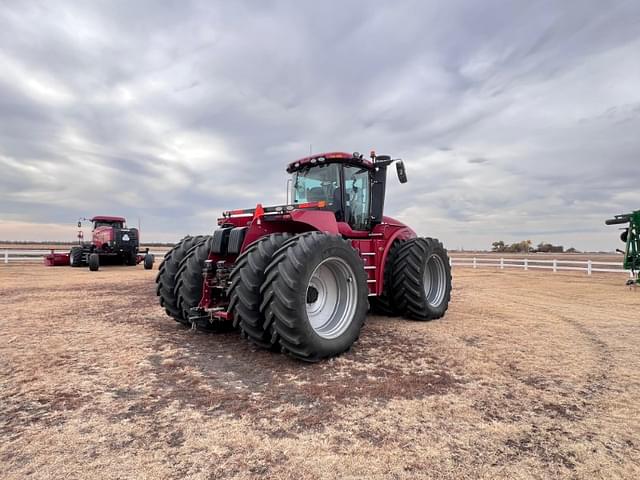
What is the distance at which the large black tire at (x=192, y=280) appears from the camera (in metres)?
4.89

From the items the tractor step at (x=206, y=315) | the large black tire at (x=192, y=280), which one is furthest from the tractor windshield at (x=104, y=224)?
the tractor step at (x=206, y=315)

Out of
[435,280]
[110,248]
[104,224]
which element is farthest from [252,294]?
[104,224]

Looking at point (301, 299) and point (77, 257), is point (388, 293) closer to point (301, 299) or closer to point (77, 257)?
point (301, 299)

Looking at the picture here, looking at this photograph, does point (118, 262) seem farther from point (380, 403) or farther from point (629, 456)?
point (629, 456)

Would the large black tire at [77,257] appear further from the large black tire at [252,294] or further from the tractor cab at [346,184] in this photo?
the large black tire at [252,294]

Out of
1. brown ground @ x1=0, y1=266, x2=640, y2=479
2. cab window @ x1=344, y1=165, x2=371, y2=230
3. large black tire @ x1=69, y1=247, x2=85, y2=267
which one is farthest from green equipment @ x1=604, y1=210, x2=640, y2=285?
large black tire @ x1=69, y1=247, x2=85, y2=267

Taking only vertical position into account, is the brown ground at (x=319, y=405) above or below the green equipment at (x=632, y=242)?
below

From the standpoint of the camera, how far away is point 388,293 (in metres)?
6.32

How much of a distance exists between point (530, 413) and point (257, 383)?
2.15m

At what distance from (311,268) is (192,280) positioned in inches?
70.8

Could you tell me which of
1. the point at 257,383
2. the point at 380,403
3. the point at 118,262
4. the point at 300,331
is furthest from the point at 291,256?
the point at 118,262

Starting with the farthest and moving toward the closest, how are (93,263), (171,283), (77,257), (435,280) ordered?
(77,257), (93,263), (435,280), (171,283)

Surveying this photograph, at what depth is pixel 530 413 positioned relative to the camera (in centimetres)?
285

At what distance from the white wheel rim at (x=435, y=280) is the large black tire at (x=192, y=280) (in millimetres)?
3693
